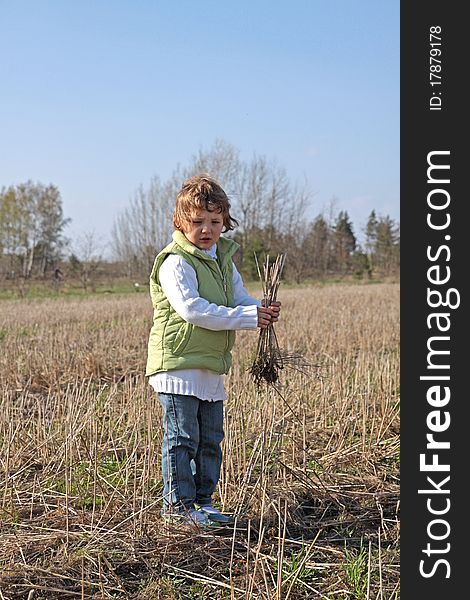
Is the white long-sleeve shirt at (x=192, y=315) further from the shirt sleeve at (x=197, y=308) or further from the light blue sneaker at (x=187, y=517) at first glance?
the light blue sneaker at (x=187, y=517)

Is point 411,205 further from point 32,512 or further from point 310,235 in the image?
point 310,235

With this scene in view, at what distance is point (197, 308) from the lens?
317 cm

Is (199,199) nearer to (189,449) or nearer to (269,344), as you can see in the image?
(269,344)

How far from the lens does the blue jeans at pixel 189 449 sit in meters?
3.29

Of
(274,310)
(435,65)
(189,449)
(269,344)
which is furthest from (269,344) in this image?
(435,65)

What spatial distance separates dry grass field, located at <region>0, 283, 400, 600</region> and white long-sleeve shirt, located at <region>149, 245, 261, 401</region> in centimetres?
40

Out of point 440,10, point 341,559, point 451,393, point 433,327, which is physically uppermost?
point 440,10

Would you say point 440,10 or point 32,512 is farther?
point 32,512

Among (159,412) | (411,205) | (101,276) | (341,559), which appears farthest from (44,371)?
(101,276)

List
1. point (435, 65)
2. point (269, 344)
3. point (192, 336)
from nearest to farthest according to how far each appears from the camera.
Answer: point (435, 65) < point (192, 336) < point (269, 344)

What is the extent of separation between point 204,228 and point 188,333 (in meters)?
0.48

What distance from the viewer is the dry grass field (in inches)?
109

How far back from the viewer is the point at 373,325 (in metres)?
11.1

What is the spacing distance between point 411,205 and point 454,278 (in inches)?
12.2
